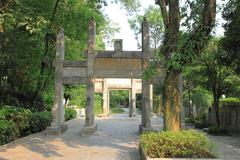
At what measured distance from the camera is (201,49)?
11.2 m

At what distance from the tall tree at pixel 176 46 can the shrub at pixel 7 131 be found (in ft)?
24.7

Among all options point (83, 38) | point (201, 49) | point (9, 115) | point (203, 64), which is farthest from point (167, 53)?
point (83, 38)

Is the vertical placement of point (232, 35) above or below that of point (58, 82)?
above

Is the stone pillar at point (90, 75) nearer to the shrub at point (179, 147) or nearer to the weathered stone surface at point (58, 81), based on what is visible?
the weathered stone surface at point (58, 81)

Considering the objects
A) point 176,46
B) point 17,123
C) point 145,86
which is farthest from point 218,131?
point 176,46

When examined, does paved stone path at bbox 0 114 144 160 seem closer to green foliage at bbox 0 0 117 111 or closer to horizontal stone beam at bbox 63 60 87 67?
horizontal stone beam at bbox 63 60 87 67

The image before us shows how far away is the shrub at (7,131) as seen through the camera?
54.0ft

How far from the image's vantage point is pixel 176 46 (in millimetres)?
11703

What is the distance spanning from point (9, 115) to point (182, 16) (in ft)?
30.5

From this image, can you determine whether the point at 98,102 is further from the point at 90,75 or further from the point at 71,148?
the point at 71,148

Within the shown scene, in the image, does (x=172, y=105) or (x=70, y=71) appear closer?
(x=172, y=105)

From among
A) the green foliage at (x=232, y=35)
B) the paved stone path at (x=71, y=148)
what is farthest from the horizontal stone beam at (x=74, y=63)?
Answer: the green foliage at (x=232, y=35)

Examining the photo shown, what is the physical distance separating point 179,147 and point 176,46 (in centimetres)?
289

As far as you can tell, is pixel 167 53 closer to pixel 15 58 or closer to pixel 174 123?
pixel 174 123
